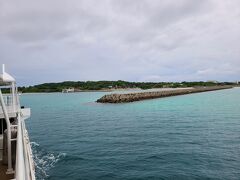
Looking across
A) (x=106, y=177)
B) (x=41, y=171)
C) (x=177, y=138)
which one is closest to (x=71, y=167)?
(x=41, y=171)

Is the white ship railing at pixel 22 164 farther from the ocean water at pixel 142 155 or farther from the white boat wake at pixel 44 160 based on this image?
the white boat wake at pixel 44 160

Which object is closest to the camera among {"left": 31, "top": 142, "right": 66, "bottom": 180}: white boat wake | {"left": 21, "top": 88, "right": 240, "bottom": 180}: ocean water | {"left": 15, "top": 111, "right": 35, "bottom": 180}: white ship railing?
{"left": 15, "top": 111, "right": 35, "bottom": 180}: white ship railing

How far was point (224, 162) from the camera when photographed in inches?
634

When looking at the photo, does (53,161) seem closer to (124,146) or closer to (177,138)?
(124,146)

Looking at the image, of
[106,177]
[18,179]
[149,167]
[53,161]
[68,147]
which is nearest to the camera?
[18,179]

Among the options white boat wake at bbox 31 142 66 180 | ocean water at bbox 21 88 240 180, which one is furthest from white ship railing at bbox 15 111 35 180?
white boat wake at bbox 31 142 66 180

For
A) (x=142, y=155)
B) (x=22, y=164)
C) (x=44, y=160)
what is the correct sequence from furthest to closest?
(x=44, y=160) → (x=142, y=155) → (x=22, y=164)

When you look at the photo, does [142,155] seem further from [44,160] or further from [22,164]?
[22,164]

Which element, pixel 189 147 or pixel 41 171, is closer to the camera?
pixel 41 171

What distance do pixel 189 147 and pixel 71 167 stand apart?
8.92m

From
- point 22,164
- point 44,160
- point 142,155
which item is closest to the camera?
point 22,164

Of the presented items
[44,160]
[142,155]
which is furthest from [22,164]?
[44,160]

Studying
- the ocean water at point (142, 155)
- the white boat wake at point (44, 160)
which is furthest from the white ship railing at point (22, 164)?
the white boat wake at point (44, 160)

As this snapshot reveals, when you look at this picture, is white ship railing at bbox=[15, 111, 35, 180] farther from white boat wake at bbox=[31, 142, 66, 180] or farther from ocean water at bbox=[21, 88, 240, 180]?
white boat wake at bbox=[31, 142, 66, 180]
